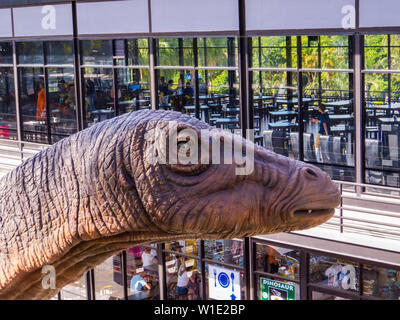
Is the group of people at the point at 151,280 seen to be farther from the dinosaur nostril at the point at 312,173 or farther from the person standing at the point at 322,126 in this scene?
the dinosaur nostril at the point at 312,173

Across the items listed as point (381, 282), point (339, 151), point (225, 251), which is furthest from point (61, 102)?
point (381, 282)

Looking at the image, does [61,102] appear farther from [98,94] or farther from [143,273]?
[143,273]

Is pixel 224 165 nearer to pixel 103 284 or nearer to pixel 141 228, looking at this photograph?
pixel 141 228

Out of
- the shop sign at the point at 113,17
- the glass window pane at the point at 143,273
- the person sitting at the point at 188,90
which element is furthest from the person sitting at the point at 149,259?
the shop sign at the point at 113,17

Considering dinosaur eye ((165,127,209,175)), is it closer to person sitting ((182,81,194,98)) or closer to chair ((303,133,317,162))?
chair ((303,133,317,162))

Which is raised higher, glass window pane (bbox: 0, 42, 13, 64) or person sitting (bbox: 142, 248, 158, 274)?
glass window pane (bbox: 0, 42, 13, 64)

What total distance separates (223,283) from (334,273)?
8.26 feet

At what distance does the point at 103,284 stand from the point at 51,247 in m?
14.5

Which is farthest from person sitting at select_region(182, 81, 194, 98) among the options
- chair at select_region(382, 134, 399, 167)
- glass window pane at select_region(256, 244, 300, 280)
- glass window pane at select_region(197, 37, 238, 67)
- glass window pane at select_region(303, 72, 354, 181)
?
chair at select_region(382, 134, 399, 167)

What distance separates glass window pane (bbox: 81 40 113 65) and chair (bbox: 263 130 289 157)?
162 inches

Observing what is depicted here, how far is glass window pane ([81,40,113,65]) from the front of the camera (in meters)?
15.3

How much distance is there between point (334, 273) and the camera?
1216cm

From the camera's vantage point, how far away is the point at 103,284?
16156 millimetres

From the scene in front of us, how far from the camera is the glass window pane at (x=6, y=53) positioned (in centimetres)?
1764
